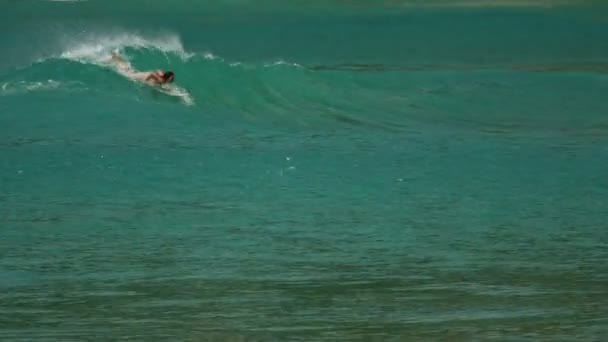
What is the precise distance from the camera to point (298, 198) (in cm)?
1652

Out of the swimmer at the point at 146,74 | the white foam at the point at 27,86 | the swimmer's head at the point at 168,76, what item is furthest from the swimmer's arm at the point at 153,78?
the white foam at the point at 27,86

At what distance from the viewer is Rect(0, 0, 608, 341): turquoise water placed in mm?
10852

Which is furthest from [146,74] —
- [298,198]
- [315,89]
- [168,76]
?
[298,198]

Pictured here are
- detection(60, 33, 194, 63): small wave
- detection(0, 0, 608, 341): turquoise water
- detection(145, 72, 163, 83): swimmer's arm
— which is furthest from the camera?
detection(60, 33, 194, 63): small wave

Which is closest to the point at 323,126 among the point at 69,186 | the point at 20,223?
the point at 69,186

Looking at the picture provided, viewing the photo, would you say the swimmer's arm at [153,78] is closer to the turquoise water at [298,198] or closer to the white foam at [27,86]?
the turquoise water at [298,198]

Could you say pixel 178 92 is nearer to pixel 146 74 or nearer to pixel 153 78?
pixel 153 78

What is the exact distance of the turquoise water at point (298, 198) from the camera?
10852 mm

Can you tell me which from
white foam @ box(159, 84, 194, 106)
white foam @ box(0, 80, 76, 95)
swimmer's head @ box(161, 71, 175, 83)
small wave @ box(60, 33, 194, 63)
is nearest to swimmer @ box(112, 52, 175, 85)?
swimmer's head @ box(161, 71, 175, 83)

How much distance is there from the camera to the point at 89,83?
1025 inches

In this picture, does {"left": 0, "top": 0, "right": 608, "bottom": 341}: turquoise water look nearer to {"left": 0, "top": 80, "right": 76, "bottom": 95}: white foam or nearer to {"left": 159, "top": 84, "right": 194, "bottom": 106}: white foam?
{"left": 0, "top": 80, "right": 76, "bottom": 95}: white foam

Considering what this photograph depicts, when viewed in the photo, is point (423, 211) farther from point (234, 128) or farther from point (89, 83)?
point (89, 83)

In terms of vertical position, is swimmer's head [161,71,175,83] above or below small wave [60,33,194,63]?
below

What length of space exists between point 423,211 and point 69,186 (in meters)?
4.41
